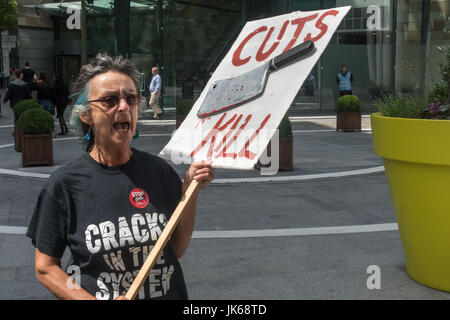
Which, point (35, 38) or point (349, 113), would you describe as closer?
point (349, 113)

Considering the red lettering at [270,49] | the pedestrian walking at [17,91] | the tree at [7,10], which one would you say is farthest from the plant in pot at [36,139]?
the tree at [7,10]

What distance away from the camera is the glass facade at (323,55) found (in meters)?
23.0

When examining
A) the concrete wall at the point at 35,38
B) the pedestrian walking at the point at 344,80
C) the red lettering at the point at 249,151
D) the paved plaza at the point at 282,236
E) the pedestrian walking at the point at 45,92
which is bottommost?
the paved plaza at the point at 282,236

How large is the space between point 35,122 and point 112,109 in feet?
32.6

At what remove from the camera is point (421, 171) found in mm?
4652

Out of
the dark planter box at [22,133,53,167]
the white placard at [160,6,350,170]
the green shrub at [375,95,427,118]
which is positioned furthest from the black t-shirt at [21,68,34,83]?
the white placard at [160,6,350,170]

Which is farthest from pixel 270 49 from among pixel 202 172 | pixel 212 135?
pixel 202 172

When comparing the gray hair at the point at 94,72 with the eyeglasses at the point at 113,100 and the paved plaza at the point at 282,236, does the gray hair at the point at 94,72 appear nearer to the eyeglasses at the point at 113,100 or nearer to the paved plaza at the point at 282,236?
the eyeglasses at the point at 113,100

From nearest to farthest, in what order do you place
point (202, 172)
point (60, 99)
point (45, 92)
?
point (202, 172), point (45, 92), point (60, 99)

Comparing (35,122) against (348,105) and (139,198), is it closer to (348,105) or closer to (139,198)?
(348,105)

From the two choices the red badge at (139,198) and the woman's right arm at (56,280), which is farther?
the red badge at (139,198)

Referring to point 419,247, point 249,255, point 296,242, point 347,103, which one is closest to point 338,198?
point 296,242

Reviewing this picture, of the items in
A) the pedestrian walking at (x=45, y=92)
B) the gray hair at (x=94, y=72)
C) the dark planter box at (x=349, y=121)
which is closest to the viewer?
the gray hair at (x=94, y=72)
